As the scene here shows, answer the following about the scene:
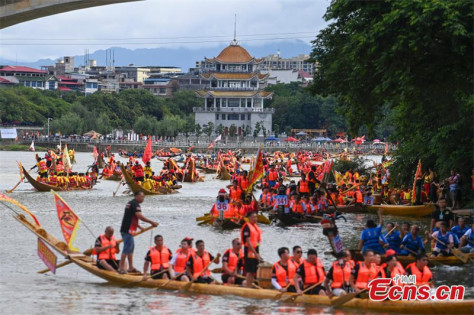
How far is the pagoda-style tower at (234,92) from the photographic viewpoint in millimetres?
127625

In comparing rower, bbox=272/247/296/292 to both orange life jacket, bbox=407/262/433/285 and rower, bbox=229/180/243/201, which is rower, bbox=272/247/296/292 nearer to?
orange life jacket, bbox=407/262/433/285

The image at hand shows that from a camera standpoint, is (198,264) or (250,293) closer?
→ (250,293)

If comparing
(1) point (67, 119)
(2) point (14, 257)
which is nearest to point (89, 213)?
(2) point (14, 257)

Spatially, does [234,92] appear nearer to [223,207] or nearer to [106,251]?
[223,207]

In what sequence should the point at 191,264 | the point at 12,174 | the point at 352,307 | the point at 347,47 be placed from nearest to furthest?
1. the point at 352,307
2. the point at 191,264
3. the point at 347,47
4. the point at 12,174

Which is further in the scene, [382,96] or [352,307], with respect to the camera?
[382,96]

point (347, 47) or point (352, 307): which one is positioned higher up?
point (347, 47)

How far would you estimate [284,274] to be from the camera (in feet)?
52.0

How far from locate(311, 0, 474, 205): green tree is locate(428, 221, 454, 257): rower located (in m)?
4.28

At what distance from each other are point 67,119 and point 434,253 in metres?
106

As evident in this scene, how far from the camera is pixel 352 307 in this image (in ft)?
49.2

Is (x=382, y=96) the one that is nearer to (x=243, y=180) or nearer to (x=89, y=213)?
(x=243, y=180)

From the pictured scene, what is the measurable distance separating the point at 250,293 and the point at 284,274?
0.65m

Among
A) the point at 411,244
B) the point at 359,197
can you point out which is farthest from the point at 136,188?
the point at 411,244
